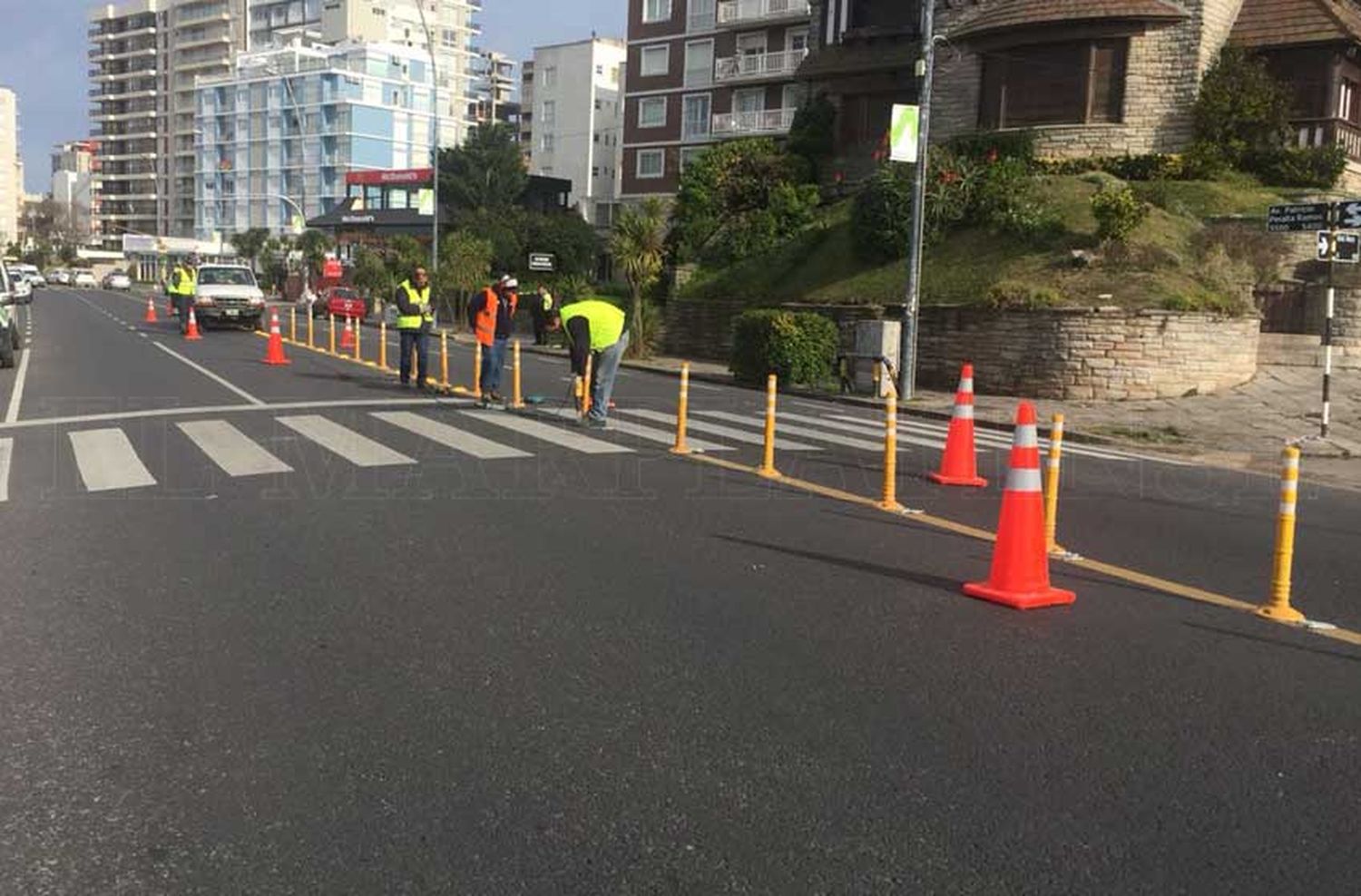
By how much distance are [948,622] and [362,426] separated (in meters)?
8.93

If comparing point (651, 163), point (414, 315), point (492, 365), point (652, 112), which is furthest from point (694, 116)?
point (492, 365)

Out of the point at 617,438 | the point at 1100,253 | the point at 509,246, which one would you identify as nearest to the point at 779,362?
the point at 1100,253

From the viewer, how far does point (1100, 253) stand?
883 inches

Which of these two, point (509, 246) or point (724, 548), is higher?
point (509, 246)

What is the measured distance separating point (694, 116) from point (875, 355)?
154 feet

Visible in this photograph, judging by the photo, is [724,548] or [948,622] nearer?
[948,622]

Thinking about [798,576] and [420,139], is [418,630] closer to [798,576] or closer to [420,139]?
[798,576]

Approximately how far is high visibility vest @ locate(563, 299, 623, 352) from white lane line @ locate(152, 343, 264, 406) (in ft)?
15.4

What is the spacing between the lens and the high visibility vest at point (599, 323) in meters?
13.6

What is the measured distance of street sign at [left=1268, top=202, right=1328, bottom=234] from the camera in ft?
50.1

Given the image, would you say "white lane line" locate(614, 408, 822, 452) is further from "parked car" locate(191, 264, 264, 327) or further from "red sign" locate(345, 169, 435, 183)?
"red sign" locate(345, 169, 435, 183)

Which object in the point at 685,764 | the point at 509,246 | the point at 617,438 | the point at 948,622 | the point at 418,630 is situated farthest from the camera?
the point at 509,246

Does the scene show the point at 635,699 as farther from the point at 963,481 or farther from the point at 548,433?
the point at 548,433

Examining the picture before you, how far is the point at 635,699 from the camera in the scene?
190 inches
